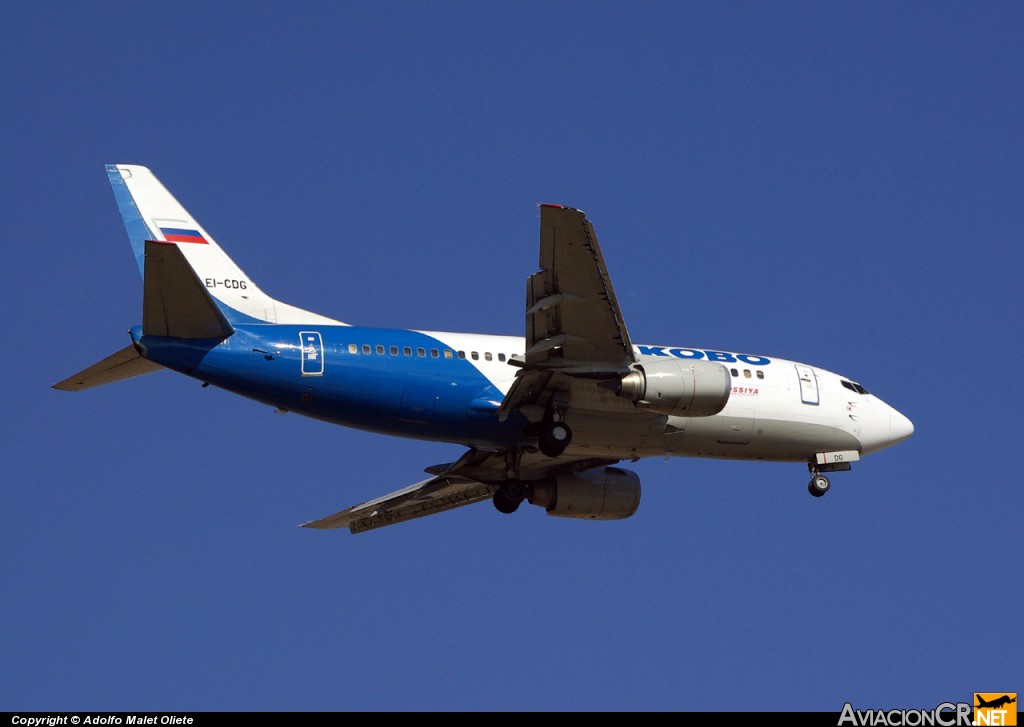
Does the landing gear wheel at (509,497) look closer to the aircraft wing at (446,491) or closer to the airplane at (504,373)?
the airplane at (504,373)

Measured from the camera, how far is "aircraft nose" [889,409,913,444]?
40094mm

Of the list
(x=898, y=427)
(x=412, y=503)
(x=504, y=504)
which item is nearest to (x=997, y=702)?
(x=898, y=427)

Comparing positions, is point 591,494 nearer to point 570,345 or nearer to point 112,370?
point 570,345

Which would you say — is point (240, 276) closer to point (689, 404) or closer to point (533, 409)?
point (533, 409)

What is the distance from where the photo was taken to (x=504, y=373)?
35.5 metres

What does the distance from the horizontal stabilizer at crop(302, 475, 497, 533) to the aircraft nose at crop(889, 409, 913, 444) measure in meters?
10.1

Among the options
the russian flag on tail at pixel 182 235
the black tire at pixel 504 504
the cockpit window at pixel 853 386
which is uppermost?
the russian flag on tail at pixel 182 235

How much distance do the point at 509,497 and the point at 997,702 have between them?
42.0 ft

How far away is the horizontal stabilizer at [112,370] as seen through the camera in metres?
33.0

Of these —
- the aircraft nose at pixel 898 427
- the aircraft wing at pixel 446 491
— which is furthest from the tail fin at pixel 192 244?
the aircraft nose at pixel 898 427

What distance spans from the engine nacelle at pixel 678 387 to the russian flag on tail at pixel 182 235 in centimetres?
980

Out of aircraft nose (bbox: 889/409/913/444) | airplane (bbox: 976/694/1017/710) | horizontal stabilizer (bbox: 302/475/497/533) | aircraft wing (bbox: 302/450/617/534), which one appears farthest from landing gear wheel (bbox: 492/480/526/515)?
airplane (bbox: 976/694/1017/710)

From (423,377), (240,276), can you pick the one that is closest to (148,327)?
(240,276)

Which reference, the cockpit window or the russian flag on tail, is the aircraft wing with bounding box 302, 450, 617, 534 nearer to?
the cockpit window
